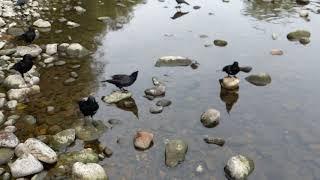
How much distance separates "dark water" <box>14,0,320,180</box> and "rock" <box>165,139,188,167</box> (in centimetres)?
18

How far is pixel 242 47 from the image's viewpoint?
18.7 m

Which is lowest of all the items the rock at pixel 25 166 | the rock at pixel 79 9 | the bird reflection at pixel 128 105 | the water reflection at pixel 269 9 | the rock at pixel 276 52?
the water reflection at pixel 269 9

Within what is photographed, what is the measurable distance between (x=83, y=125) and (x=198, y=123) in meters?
3.31

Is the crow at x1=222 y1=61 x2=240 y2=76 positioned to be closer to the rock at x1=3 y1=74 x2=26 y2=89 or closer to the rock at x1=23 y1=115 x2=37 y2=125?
the rock at x1=23 y1=115 x2=37 y2=125

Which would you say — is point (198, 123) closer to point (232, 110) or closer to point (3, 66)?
point (232, 110)

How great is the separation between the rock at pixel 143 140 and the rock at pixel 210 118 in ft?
5.74

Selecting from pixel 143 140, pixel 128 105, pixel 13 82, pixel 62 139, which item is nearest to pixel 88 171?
pixel 62 139

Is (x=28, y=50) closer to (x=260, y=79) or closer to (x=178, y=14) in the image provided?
(x=260, y=79)

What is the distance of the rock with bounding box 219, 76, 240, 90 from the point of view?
48.3ft

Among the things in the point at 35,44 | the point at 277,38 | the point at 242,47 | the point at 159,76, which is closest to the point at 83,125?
the point at 159,76

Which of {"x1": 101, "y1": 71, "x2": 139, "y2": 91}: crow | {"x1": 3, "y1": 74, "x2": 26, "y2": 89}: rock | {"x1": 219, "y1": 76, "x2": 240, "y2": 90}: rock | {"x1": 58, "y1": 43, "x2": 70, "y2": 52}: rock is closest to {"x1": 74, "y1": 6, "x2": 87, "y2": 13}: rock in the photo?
{"x1": 58, "y1": 43, "x2": 70, "y2": 52}: rock

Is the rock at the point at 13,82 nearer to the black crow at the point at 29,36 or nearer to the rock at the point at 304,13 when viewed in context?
the black crow at the point at 29,36

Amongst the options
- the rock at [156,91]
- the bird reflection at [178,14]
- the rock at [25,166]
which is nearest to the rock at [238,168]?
the rock at [156,91]

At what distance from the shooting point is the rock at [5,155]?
10.3 meters
